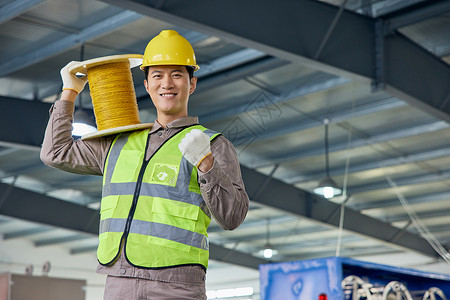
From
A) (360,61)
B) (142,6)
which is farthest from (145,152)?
(360,61)

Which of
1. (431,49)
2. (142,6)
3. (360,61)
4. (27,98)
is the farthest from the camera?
(27,98)

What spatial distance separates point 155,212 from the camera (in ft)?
7.00

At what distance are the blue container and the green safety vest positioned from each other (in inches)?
141

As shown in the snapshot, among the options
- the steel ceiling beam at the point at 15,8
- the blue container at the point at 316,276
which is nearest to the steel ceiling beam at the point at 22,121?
the steel ceiling beam at the point at 15,8

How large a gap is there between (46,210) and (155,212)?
11744 millimetres

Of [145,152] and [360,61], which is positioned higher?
[360,61]

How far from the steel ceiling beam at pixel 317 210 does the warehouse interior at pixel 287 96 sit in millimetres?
39

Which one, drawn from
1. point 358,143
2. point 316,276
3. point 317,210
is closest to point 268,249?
point 317,210

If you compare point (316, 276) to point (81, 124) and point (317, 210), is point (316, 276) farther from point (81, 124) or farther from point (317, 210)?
point (317, 210)

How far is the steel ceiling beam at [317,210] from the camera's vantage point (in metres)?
12.0

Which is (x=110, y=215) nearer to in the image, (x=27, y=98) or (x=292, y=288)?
(x=292, y=288)

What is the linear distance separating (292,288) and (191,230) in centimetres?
406

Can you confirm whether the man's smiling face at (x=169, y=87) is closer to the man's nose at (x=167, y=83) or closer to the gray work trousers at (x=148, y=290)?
the man's nose at (x=167, y=83)

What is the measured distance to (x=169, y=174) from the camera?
7.17 ft
